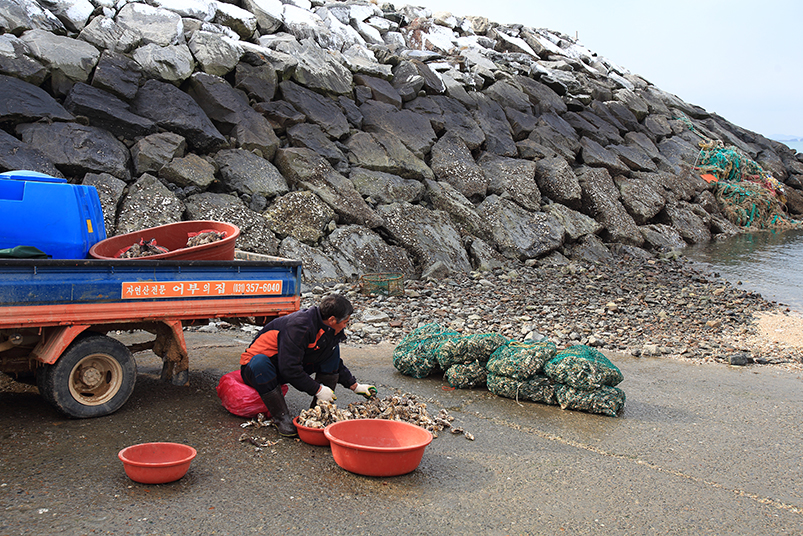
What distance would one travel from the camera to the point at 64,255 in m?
4.98

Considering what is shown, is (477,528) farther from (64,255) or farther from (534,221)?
(534,221)

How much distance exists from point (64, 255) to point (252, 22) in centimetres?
1503

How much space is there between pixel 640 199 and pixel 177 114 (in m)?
14.2

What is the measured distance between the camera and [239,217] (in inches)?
473

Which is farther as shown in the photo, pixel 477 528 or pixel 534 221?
pixel 534 221

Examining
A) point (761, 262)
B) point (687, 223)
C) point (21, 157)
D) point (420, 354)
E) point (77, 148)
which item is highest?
point (77, 148)

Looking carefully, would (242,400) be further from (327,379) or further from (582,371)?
(582,371)

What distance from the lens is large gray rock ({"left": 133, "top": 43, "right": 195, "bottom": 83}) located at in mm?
13828

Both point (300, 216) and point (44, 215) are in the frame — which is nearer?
point (44, 215)

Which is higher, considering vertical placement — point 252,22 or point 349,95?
point 252,22

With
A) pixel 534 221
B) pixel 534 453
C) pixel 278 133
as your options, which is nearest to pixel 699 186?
pixel 534 221

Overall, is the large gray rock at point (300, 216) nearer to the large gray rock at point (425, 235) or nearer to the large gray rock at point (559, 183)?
the large gray rock at point (425, 235)

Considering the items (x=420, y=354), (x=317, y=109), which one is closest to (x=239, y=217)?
(x=317, y=109)

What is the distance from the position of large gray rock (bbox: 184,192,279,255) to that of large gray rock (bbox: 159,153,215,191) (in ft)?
1.06
